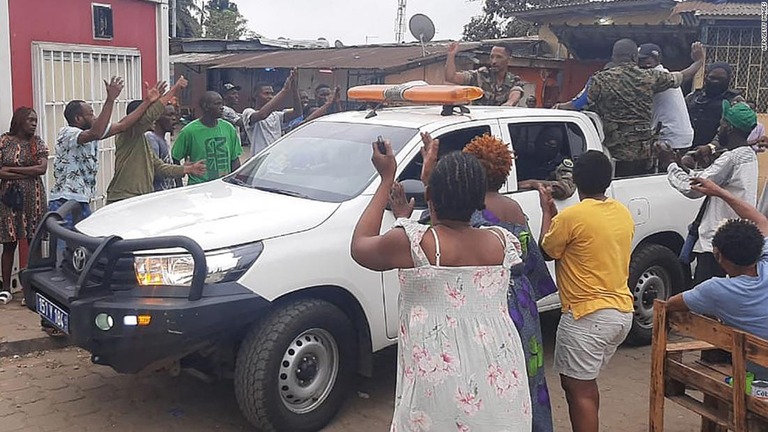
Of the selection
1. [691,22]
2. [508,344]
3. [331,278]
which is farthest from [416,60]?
[508,344]

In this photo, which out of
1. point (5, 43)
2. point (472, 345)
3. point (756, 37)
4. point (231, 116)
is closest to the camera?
point (472, 345)

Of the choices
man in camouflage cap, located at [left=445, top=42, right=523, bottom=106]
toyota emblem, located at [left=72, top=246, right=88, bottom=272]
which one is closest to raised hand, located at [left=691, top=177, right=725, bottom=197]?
man in camouflage cap, located at [left=445, top=42, right=523, bottom=106]

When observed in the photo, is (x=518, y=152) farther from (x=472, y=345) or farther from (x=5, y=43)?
(x=5, y=43)

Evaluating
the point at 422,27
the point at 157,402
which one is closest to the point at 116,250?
the point at 157,402

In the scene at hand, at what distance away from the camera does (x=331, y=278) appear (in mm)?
4445

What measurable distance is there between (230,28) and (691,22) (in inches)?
1573

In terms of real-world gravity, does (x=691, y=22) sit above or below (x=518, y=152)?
above

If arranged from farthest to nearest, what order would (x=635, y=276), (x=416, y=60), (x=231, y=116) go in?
(x=416, y=60)
(x=231, y=116)
(x=635, y=276)

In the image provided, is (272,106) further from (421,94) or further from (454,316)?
(454,316)

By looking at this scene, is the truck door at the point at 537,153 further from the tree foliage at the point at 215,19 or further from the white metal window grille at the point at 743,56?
the tree foliage at the point at 215,19

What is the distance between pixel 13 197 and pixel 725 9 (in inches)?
391

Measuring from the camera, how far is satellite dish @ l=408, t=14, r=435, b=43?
26.4 ft

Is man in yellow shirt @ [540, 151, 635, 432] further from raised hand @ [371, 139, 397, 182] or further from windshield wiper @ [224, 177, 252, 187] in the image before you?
windshield wiper @ [224, 177, 252, 187]

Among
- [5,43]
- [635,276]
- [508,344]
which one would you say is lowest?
[635,276]
